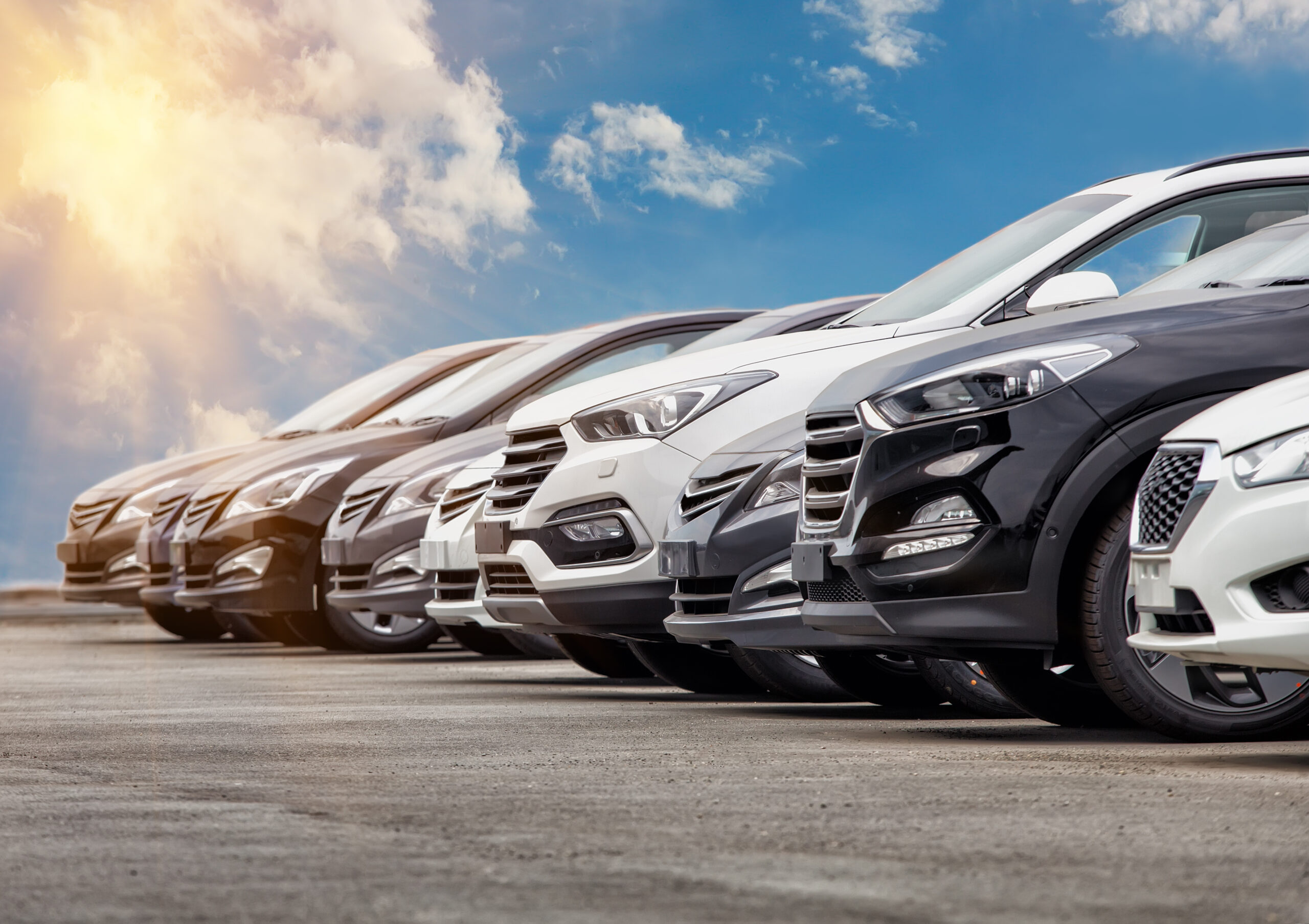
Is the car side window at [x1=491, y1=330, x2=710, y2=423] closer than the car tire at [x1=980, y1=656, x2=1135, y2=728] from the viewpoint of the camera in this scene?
No

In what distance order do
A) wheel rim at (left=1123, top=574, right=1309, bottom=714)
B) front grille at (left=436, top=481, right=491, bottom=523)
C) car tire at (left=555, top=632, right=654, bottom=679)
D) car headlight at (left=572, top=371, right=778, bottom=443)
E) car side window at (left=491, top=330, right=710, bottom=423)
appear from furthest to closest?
car side window at (left=491, top=330, right=710, bottom=423) → front grille at (left=436, top=481, right=491, bottom=523) → car tire at (left=555, top=632, right=654, bottom=679) → car headlight at (left=572, top=371, right=778, bottom=443) → wheel rim at (left=1123, top=574, right=1309, bottom=714)

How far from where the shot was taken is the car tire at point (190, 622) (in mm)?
16922

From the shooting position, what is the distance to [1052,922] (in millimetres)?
3502

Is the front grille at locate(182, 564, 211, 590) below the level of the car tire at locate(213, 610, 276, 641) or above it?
above

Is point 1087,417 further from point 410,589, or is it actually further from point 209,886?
point 410,589

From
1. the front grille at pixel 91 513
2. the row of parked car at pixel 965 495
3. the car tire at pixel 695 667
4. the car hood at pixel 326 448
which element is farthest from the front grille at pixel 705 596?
the front grille at pixel 91 513

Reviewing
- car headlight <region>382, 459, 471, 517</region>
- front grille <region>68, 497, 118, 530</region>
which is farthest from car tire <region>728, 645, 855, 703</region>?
front grille <region>68, 497, 118, 530</region>

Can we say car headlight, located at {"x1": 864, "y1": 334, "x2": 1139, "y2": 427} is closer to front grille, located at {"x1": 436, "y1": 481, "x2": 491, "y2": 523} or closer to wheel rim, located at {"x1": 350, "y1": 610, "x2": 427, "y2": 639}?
front grille, located at {"x1": 436, "y1": 481, "x2": 491, "y2": 523}

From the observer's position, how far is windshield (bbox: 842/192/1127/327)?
848 cm

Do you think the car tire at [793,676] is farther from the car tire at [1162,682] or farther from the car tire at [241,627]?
the car tire at [241,627]

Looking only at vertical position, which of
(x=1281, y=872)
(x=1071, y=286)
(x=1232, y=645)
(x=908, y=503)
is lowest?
(x=1281, y=872)

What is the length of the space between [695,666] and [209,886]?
5814 millimetres

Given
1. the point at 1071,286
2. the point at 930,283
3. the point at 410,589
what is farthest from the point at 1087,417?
the point at 410,589

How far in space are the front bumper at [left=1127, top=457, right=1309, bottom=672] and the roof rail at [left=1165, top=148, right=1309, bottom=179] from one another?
299 centimetres
